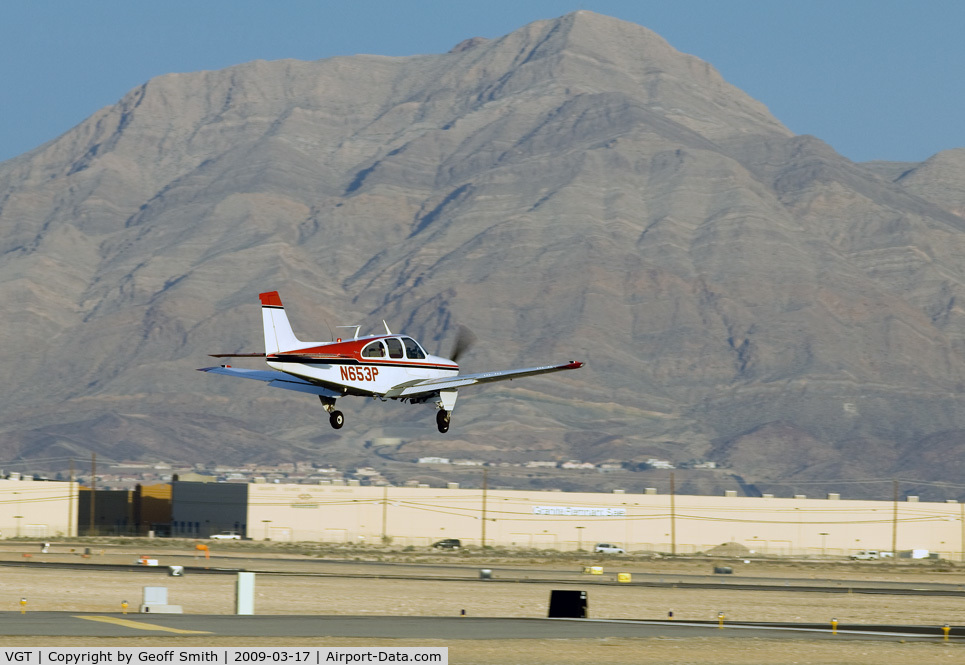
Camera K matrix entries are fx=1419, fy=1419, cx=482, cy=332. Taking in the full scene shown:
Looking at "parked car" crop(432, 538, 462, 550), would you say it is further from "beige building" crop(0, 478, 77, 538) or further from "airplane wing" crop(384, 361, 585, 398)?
"airplane wing" crop(384, 361, 585, 398)

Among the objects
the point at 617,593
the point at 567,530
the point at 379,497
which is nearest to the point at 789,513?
the point at 567,530

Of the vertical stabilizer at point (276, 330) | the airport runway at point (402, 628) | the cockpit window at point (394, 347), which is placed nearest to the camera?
the airport runway at point (402, 628)

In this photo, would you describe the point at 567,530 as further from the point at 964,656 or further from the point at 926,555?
the point at 964,656

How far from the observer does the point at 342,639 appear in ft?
163

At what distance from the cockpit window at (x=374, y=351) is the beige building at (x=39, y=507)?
4670 inches

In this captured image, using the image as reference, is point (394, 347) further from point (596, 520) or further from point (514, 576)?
point (596, 520)

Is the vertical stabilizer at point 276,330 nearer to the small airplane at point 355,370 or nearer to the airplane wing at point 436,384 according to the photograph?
the small airplane at point 355,370

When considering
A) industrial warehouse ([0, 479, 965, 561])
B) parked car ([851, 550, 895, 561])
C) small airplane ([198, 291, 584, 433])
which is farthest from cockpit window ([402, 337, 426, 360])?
parked car ([851, 550, 895, 561])

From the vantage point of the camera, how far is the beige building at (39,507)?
162 metres

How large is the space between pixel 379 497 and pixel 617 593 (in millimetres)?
94922

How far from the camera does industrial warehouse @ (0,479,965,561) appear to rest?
166 meters

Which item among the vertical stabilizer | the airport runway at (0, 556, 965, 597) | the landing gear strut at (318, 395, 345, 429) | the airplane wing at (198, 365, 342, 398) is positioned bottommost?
the airport runway at (0, 556, 965, 597)

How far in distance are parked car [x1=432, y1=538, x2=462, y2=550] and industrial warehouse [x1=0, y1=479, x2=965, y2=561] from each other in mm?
3036

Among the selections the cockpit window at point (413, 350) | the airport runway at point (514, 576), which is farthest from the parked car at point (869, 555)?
the cockpit window at point (413, 350)
